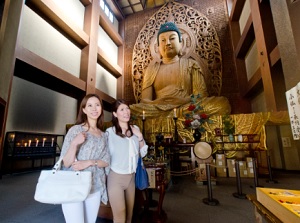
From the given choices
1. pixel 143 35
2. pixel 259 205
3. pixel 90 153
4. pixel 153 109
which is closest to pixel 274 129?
pixel 153 109

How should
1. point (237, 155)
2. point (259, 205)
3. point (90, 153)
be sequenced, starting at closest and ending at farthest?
point (259, 205) → point (90, 153) → point (237, 155)

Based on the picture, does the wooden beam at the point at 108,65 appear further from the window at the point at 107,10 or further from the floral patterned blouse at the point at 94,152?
the floral patterned blouse at the point at 94,152

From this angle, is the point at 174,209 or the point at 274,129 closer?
the point at 174,209

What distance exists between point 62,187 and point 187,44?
5.74m

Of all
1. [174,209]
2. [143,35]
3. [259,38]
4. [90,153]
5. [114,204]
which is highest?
[143,35]

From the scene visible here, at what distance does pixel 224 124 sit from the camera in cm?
331

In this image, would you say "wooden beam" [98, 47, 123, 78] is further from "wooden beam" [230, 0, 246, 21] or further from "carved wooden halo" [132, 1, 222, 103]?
"wooden beam" [230, 0, 246, 21]

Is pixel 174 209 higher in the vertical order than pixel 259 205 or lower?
lower

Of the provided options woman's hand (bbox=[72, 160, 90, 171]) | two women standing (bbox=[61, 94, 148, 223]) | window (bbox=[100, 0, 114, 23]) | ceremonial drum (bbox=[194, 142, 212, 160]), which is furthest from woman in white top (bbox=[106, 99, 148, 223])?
window (bbox=[100, 0, 114, 23])

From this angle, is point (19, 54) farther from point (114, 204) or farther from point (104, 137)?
point (114, 204)

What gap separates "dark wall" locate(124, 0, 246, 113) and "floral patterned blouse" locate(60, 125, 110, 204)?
4.98 meters

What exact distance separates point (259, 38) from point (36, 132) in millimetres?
5473

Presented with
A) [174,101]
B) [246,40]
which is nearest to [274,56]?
[246,40]

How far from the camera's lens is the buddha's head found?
5055 millimetres
